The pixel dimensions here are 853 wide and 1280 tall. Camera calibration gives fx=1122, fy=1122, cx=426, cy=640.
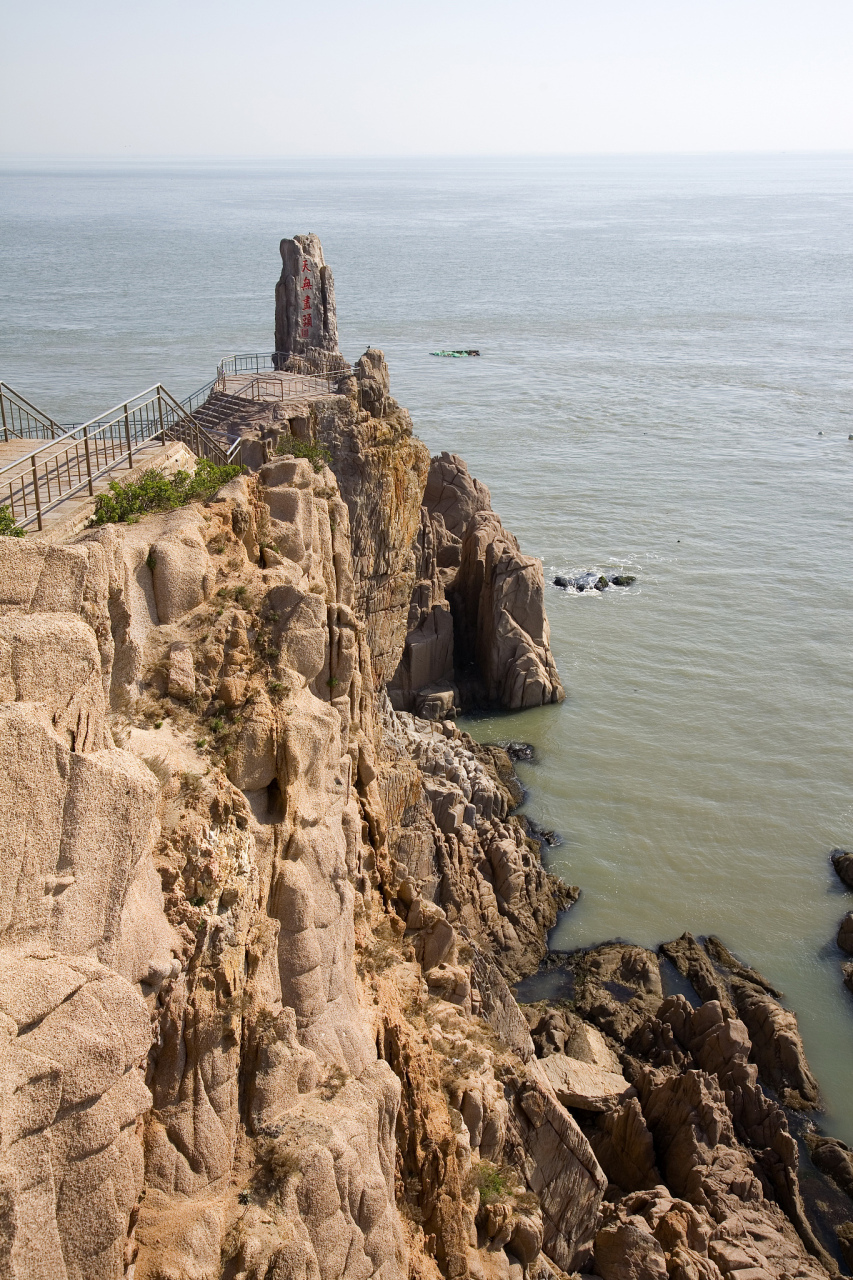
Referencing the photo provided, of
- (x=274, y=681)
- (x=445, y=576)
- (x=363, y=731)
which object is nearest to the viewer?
(x=274, y=681)

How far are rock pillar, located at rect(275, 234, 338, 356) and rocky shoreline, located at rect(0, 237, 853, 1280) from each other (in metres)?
19.2

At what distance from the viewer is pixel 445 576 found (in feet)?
141

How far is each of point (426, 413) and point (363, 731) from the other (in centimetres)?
6111

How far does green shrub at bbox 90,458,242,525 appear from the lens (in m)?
15.1

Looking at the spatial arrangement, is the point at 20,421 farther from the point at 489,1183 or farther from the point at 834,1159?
the point at 834,1159

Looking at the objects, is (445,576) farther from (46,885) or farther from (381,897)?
(46,885)

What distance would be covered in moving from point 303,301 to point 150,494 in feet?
98.9

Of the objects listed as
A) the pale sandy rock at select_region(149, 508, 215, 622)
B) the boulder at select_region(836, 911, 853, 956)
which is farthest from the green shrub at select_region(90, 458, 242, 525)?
the boulder at select_region(836, 911, 853, 956)

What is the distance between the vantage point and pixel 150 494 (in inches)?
622

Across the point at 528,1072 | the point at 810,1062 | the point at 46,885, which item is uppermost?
the point at 46,885

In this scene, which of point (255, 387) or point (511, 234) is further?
point (511, 234)

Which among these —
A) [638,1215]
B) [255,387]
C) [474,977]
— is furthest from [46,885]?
[255,387]

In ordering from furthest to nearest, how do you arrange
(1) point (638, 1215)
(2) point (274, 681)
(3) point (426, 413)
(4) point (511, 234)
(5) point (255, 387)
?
1. (4) point (511, 234)
2. (3) point (426, 413)
3. (5) point (255, 387)
4. (1) point (638, 1215)
5. (2) point (274, 681)

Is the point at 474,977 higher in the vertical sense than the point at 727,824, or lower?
higher
